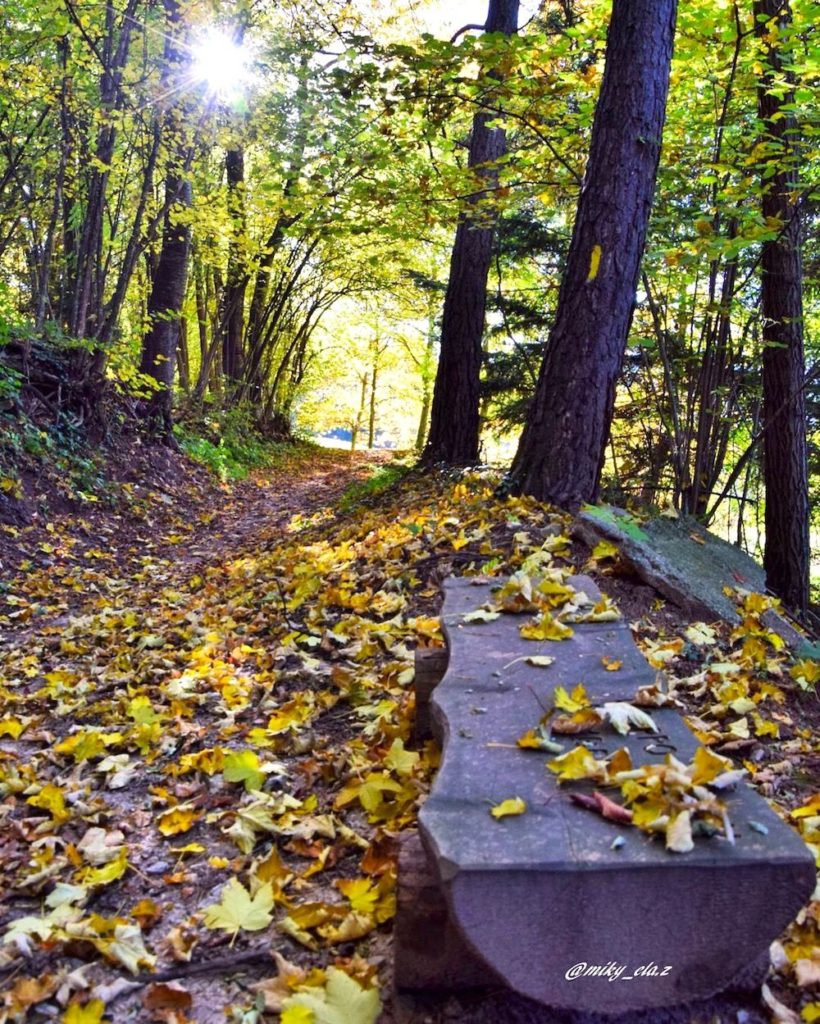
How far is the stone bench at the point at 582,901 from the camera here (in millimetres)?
1342

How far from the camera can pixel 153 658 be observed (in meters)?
→ 4.18

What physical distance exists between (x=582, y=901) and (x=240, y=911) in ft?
3.47

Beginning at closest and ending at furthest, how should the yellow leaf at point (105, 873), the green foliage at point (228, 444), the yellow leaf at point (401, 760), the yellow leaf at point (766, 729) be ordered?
the yellow leaf at point (105, 873)
the yellow leaf at point (401, 760)
the yellow leaf at point (766, 729)
the green foliage at point (228, 444)

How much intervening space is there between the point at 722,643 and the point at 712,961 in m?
2.34

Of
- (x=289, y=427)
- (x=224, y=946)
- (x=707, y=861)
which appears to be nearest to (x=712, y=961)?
(x=707, y=861)

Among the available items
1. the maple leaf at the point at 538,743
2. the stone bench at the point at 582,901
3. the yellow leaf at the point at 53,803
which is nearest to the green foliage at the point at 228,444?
the yellow leaf at the point at 53,803

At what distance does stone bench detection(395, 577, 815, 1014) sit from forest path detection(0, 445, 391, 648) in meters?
4.09

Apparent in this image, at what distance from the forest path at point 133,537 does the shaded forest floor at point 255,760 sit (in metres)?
Answer: 0.06

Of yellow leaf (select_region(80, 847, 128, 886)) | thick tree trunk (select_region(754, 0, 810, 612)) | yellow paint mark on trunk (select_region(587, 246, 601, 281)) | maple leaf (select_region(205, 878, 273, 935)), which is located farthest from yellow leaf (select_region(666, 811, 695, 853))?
thick tree trunk (select_region(754, 0, 810, 612))

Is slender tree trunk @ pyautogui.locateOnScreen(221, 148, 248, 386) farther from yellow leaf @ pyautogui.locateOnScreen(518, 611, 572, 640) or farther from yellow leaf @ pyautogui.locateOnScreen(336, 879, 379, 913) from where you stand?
yellow leaf @ pyautogui.locateOnScreen(336, 879, 379, 913)

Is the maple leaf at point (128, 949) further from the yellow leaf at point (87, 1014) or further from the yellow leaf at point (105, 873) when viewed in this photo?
the yellow leaf at point (105, 873)

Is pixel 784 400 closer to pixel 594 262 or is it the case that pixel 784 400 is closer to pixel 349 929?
pixel 594 262

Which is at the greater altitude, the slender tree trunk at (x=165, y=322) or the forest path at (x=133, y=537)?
the slender tree trunk at (x=165, y=322)

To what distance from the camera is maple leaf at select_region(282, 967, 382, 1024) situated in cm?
157
